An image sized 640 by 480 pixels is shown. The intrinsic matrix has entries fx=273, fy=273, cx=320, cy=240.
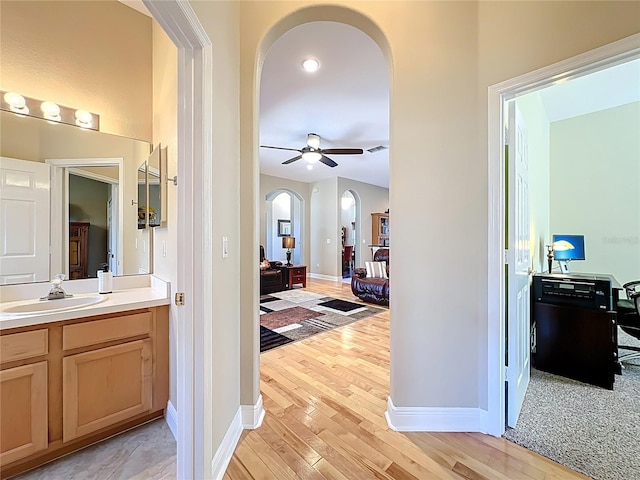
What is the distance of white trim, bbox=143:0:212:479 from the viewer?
1.22 m

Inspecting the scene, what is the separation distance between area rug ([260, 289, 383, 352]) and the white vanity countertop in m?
1.42

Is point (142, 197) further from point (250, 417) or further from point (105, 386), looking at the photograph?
point (250, 417)

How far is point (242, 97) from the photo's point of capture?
1704 mm

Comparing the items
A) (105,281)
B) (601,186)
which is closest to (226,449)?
(105,281)

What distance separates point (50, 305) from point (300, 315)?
3.05 m

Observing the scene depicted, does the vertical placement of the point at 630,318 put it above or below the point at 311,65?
below

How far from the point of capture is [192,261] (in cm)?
123

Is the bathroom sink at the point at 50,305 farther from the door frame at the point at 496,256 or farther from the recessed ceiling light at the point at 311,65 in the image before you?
the recessed ceiling light at the point at 311,65

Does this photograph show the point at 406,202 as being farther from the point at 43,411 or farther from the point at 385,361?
the point at 43,411

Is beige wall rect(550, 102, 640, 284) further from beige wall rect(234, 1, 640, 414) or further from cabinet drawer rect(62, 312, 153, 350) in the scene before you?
cabinet drawer rect(62, 312, 153, 350)

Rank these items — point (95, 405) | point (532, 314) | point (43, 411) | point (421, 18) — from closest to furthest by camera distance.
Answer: point (43, 411) → point (95, 405) → point (421, 18) → point (532, 314)

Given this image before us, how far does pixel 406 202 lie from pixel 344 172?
18.0 feet

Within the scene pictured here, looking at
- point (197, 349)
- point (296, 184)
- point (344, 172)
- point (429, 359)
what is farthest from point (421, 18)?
point (296, 184)

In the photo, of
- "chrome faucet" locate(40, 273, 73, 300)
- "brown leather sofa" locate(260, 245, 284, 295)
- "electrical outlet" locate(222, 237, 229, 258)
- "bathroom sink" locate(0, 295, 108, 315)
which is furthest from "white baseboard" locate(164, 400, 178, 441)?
"brown leather sofa" locate(260, 245, 284, 295)
